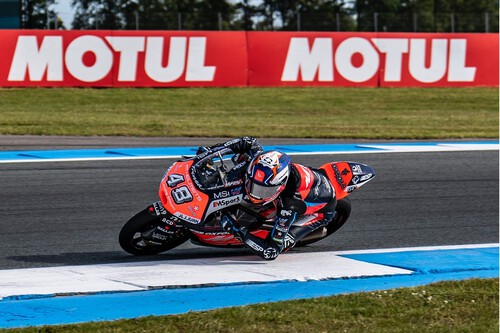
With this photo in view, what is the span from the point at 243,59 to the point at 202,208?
16.9 metres

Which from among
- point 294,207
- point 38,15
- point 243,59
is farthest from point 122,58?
point 294,207

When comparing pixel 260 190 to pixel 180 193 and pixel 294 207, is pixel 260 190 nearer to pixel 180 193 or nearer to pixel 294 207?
pixel 294 207

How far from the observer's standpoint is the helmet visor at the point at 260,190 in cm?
730

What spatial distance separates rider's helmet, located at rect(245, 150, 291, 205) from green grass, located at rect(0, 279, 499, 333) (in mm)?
1125

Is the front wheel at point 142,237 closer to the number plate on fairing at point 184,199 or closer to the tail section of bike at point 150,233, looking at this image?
the tail section of bike at point 150,233

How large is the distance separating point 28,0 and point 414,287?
19.0 metres

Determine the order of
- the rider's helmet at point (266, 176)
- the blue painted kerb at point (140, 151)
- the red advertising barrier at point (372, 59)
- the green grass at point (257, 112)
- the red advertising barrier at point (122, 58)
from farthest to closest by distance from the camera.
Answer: the red advertising barrier at point (372, 59) → the red advertising barrier at point (122, 58) → the green grass at point (257, 112) → the blue painted kerb at point (140, 151) → the rider's helmet at point (266, 176)

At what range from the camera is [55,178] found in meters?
11.5

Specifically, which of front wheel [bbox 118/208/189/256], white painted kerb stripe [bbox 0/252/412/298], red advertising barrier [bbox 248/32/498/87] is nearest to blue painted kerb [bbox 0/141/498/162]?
front wheel [bbox 118/208/189/256]

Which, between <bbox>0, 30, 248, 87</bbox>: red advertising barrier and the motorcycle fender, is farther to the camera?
<bbox>0, 30, 248, 87</bbox>: red advertising barrier

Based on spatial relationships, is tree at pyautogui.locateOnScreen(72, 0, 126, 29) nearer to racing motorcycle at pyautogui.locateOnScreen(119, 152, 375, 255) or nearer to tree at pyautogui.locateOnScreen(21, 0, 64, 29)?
tree at pyautogui.locateOnScreen(21, 0, 64, 29)

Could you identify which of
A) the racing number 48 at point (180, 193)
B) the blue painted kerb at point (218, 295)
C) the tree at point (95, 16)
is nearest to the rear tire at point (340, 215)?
the blue painted kerb at point (218, 295)

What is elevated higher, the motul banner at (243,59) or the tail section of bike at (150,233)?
the motul banner at (243,59)

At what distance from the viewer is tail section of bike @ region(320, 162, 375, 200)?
8156 millimetres
